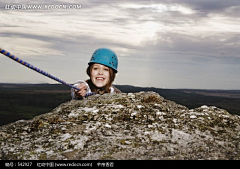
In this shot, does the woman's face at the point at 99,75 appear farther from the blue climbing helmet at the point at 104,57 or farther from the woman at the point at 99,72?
the blue climbing helmet at the point at 104,57

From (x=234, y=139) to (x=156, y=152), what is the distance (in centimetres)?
179

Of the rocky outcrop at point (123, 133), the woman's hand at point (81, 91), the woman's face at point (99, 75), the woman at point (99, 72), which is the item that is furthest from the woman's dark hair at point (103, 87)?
the rocky outcrop at point (123, 133)

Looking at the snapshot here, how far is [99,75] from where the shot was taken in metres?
8.92

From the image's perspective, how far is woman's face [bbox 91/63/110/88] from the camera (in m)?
8.87

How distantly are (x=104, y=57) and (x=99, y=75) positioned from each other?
2.38ft

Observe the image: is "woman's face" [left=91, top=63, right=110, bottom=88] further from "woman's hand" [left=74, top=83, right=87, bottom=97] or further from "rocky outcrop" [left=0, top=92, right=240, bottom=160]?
"rocky outcrop" [left=0, top=92, right=240, bottom=160]

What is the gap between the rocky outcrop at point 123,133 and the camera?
3.66m

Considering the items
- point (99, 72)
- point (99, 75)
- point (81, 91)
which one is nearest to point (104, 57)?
point (99, 72)

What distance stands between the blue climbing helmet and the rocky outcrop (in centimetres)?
307

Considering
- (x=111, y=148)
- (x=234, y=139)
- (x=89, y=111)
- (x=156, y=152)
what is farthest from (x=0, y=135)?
(x=234, y=139)

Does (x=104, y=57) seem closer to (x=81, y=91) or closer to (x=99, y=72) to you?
(x=99, y=72)

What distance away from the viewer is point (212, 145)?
4.07 m

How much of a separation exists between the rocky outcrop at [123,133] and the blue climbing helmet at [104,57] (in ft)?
10.1

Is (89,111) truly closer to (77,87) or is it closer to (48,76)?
(48,76)
